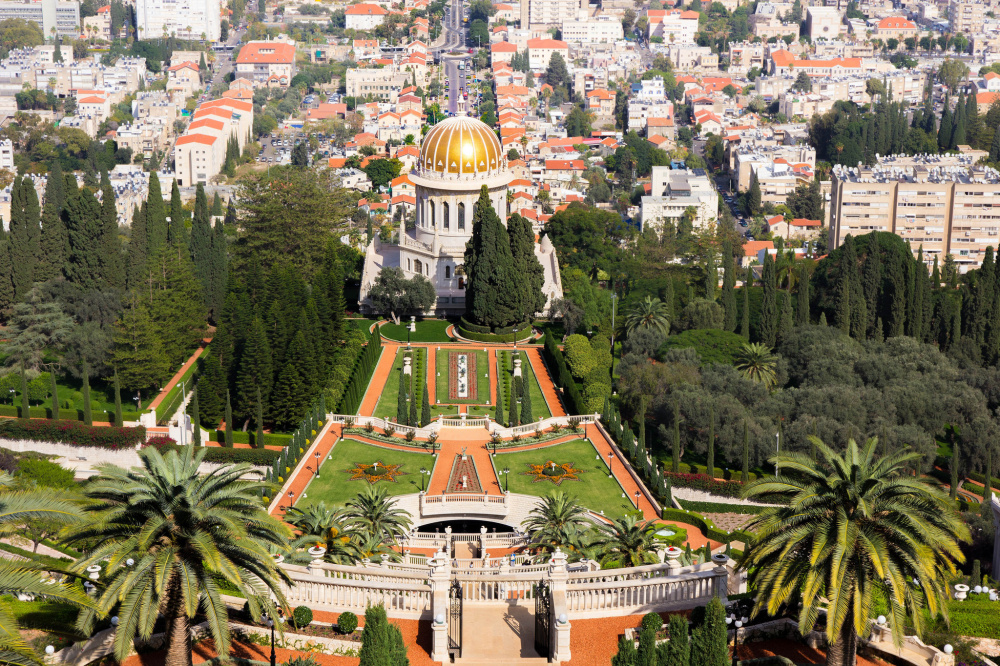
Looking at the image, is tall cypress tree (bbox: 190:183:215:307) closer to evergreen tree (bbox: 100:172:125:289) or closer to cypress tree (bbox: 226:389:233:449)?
evergreen tree (bbox: 100:172:125:289)

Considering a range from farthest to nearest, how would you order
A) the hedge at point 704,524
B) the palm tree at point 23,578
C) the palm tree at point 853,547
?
the hedge at point 704,524, the palm tree at point 853,547, the palm tree at point 23,578

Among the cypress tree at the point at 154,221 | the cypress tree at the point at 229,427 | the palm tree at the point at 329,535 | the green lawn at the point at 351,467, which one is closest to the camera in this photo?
the palm tree at the point at 329,535

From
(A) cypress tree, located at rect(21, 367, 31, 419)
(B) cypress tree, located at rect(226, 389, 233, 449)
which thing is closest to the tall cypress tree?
(A) cypress tree, located at rect(21, 367, 31, 419)

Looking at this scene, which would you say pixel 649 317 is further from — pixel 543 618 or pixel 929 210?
pixel 929 210

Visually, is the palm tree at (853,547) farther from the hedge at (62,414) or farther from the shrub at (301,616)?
the hedge at (62,414)

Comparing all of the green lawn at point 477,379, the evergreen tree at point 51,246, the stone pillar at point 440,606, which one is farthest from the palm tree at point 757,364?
the stone pillar at point 440,606

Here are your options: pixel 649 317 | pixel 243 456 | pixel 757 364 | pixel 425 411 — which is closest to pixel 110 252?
pixel 243 456
